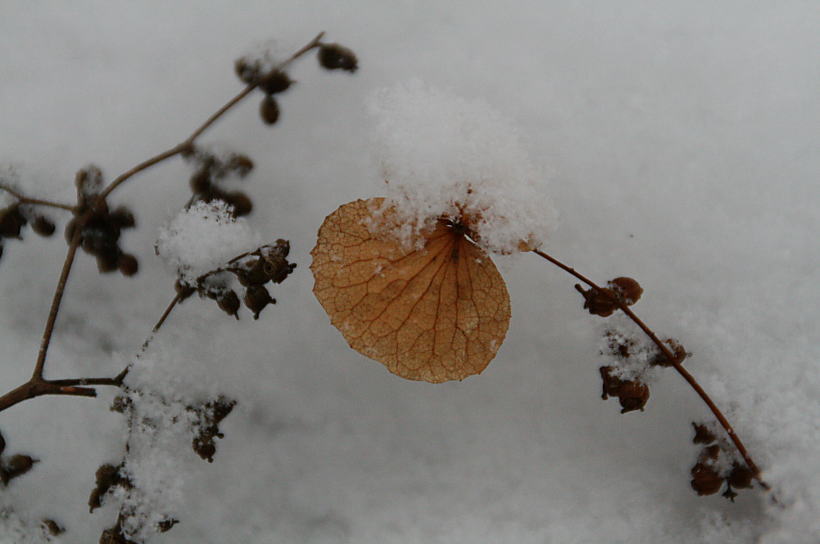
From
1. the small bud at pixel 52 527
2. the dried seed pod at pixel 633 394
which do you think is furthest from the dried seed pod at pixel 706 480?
the small bud at pixel 52 527

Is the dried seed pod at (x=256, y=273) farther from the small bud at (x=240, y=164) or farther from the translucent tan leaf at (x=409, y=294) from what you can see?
the small bud at (x=240, y=164)

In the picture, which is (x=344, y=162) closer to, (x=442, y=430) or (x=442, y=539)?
(x=442, y=430)

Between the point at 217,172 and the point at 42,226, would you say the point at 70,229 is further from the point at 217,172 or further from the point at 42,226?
the point at 217,172

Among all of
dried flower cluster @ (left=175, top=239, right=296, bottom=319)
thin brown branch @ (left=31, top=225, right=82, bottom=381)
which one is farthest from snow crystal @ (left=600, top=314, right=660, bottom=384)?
thin brown branch @ (left=31, top=225, right=82, bottom=381)

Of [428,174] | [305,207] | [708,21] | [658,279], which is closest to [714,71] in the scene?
[708,21]

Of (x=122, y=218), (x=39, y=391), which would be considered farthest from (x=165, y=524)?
(x=122, y=218)

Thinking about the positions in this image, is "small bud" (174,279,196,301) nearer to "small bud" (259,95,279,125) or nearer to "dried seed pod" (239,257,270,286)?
"dried seed pod" (239,257,270,286)
